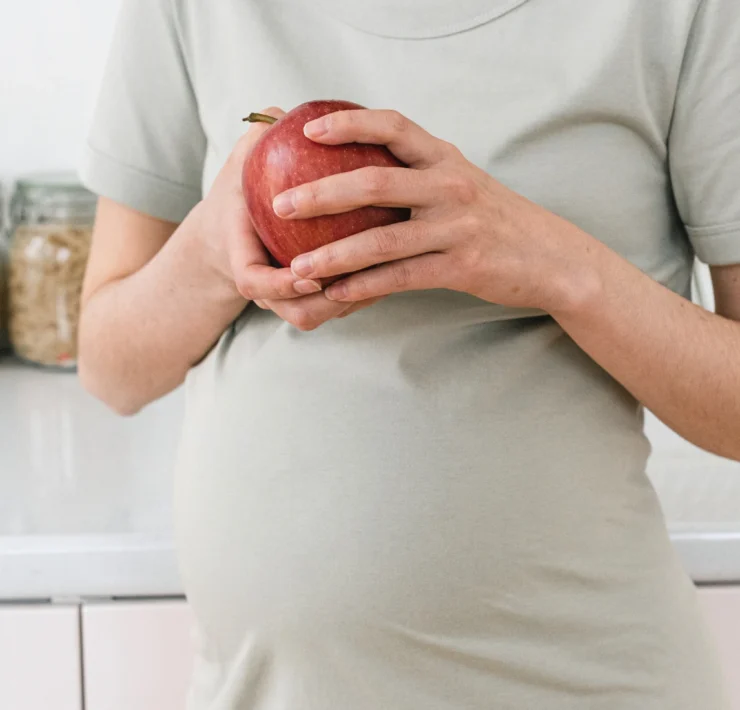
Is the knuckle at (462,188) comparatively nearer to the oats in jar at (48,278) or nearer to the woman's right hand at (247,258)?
the woman's right hand at (247,258)

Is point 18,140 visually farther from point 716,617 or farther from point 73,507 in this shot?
point 716,617

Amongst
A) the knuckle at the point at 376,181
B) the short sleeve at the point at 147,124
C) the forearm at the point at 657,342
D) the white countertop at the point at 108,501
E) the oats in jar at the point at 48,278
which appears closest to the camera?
the knuckle at the point at 376,181

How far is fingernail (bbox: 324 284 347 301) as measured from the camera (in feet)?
1.46

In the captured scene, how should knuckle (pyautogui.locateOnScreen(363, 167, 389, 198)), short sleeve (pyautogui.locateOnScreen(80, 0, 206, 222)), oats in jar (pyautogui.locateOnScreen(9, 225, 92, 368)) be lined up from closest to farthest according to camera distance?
knuckle (pyautogui.locateOnScreen(363, 167, 389, 198))
short sleeve (pyautogui.locateOnScreen(80, 0, 206, 222))
oats in jar (pyautogui.locateOnScreen(9, 225, 92, 368))

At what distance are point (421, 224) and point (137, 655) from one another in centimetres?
53

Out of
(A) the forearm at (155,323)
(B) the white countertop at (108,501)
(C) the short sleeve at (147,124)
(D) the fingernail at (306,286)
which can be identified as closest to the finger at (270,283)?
(D) the fingernail at (306,286)

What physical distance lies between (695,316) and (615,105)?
134 millimetres

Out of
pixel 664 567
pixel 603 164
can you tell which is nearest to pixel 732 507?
pixel 664 567

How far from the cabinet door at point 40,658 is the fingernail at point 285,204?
0.48 metres

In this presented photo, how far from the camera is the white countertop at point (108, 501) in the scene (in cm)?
75

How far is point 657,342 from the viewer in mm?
539

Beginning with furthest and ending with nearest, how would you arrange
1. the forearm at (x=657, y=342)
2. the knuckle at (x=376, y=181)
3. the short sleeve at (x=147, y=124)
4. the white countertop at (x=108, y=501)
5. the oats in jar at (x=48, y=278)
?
the oats in jar at (x=48, y=278)
the white countertop at (x=108, y=501)
the short sleeve at (x=147, y=124)
the forearm at (x=657, y=342)
the knuckle at (x=376, y=181)

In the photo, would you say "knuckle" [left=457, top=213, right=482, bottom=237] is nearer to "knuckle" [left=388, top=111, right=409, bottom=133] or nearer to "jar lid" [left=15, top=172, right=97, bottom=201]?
"knuckle" [left=388, top=111, right=409, bottom=133]

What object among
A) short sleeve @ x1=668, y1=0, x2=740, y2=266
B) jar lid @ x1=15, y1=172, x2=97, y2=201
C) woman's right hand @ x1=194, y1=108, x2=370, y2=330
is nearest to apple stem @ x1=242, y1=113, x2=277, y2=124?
woman's right hand @ x1=194, y1=108, x2=370, y2=330
